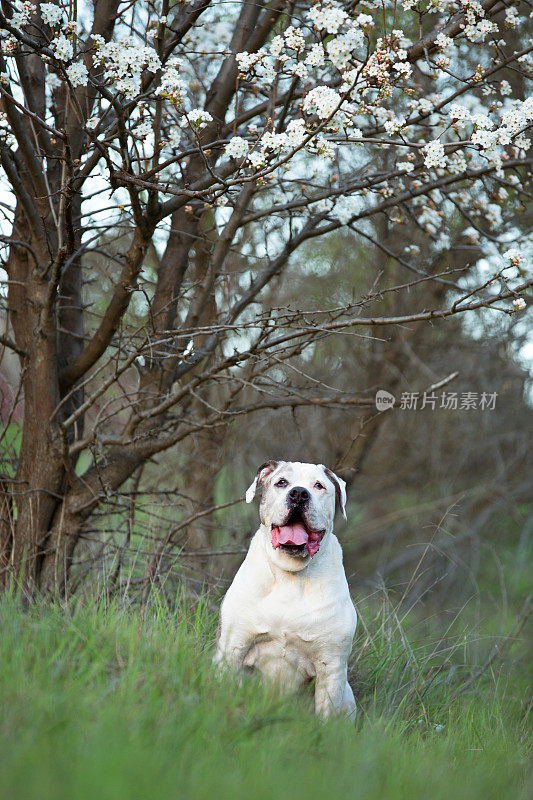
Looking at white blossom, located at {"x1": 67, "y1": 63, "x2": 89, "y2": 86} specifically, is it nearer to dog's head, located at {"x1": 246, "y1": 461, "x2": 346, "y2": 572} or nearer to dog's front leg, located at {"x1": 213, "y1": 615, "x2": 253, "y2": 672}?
dog's head, located at {"x1": 246, "y1": 461, "x2": 346, "y2": 572}

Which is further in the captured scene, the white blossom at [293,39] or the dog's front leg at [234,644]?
the white blossom at [293,39]

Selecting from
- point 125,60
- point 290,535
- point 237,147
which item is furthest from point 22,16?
point 290,535

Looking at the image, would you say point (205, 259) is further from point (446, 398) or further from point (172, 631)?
point (172, 631)

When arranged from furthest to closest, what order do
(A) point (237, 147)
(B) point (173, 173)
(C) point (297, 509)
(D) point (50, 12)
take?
(B) point (173, 173) → (A) point (237, 147) → (D) point (50, 12) → (C) point (297, 509)

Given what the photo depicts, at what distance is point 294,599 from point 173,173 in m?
3.29

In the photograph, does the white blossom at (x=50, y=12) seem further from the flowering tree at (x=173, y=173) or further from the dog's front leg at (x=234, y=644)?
the dog's front leg at (x=234, y=644)

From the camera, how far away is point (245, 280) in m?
7.70

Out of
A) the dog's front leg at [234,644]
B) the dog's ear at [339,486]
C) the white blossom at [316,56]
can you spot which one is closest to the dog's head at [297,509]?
the dog's ear at [339,486]

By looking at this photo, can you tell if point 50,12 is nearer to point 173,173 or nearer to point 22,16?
point 22,16

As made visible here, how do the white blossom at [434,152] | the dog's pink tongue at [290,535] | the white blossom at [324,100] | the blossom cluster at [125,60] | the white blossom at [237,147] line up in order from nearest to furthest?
1. the dog's pink tongue at [290,535]
2. the white blossom at [324,100]
3. the blossom cluster at [125,60]
4. the white blossom at [237,147]
5. the white blossom at [434,152]

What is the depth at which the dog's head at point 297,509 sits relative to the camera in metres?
3.43

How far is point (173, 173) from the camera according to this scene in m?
5.73

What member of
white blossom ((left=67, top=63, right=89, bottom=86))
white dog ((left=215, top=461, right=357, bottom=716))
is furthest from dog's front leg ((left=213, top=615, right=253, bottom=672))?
white blossom ((left=67, top=63, right=89, bottom=86))

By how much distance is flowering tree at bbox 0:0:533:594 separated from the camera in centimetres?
381
